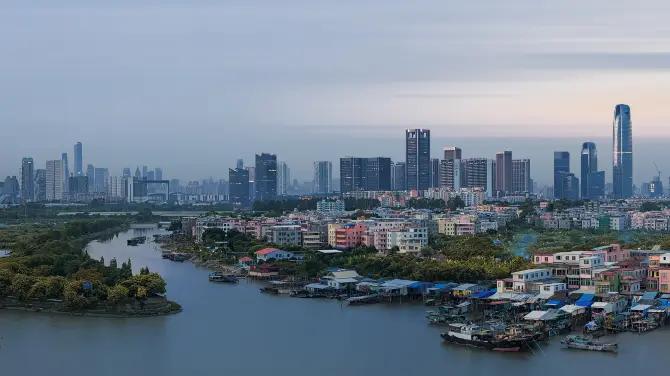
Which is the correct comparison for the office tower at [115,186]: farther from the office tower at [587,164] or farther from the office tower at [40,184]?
the office tower at [587,164]

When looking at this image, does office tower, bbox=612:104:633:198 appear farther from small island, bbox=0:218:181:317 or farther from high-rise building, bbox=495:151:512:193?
small island, bbox=0:218:181:317

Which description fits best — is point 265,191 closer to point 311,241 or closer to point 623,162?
point 623,162

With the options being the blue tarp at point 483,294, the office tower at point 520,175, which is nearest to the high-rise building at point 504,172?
the office tower at point 520,175

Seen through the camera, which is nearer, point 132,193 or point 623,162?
point 623,162

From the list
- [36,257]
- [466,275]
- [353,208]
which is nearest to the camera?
[466,275]

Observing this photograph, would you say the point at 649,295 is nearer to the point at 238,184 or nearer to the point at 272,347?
the point at 272,347

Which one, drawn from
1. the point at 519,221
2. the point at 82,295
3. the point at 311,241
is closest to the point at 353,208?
the point at 519,221

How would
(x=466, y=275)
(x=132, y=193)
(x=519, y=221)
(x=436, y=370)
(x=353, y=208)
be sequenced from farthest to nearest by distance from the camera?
(x=132, y=193), (x=353, y=208), (x=519, y=221), (x=466, y=275), (x=436, y=370)
